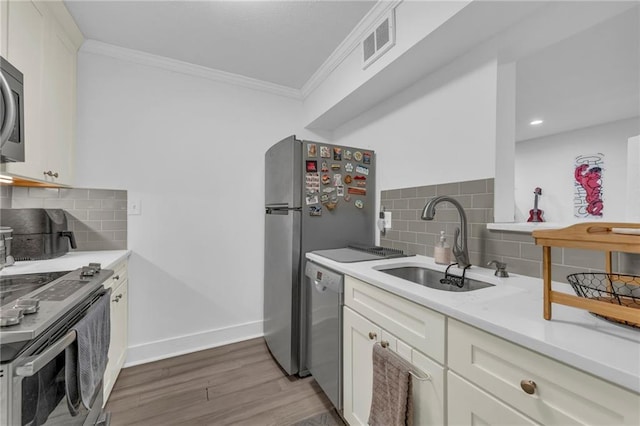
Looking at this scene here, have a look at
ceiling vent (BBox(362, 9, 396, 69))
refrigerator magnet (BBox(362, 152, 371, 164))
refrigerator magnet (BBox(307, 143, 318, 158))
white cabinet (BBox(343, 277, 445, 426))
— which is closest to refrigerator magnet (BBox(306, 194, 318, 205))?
refrigerator magnet (BBox(307, 143, 318, 158))

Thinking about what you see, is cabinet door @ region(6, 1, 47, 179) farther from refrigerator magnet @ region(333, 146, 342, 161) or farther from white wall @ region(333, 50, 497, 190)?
white wall @ region(333, 50, 497, 190)

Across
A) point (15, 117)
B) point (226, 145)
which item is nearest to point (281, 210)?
point (226, 145)

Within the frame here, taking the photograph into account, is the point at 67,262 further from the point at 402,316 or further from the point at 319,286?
the point at 402,316

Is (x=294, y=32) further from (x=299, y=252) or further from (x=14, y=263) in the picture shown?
(x=14, y=263)

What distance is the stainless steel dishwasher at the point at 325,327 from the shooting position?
148cm

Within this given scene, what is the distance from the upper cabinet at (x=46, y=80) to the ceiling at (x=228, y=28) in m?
0.16

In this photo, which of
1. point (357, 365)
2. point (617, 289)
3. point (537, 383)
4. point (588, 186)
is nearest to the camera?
point (537, 383)

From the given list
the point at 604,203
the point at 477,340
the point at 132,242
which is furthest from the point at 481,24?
the point at 604,203

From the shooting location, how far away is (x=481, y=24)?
1236mm

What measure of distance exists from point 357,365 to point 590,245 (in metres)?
1.09

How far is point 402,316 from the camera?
1049mm

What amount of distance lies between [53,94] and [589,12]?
116 inches

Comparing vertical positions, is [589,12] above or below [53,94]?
above

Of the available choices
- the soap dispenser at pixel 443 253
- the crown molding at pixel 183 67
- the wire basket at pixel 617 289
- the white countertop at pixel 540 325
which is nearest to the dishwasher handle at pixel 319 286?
the white countertop at pixel 540 325
